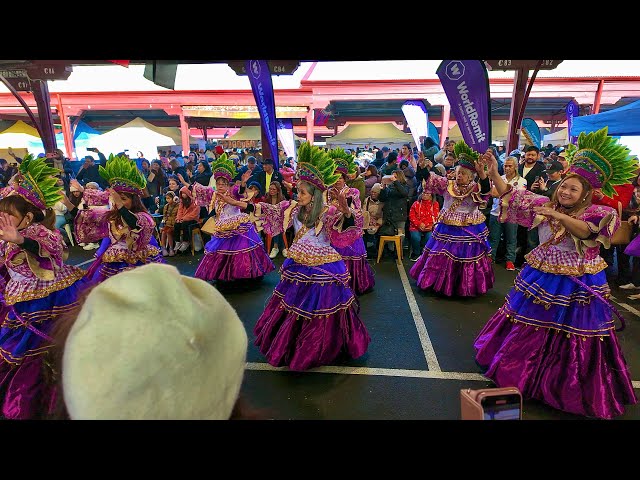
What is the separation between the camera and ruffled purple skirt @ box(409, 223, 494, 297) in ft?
19.9

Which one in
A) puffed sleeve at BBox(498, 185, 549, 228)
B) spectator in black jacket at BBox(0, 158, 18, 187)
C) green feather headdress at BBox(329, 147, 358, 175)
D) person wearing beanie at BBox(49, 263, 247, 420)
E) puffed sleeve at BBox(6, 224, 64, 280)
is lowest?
puffed sleeve at BBox(6, 224, 64, 280)

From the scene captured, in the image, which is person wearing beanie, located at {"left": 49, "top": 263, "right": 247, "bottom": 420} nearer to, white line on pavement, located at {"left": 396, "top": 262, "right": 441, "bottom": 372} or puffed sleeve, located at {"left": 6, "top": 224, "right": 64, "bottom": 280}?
puffed sleeve, located at {"left": 6, "top": 224, "right": 64, "bottom": 280}

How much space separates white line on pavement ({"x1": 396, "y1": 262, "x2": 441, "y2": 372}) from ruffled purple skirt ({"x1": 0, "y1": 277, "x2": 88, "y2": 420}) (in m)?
3.66

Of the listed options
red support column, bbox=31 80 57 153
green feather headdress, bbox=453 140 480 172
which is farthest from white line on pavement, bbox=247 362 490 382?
red support column, bbox=31 80 57 153

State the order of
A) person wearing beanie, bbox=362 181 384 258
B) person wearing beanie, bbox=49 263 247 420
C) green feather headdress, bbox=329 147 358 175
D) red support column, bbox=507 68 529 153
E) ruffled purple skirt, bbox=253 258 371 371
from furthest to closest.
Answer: red support column, bbox=507 68 529 153, person wearing beanie, bbox=362 181 384 258, green feather headdress, bbox=329 147 358 175, ruffled purple skirt, bbox=253 258 371 371, person wearing beanie, bbox=49 263 247 420

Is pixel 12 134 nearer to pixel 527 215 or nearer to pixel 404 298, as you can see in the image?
pixel 404 298

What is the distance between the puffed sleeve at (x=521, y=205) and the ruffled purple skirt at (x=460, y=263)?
1984 mm

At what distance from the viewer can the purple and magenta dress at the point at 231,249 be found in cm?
662

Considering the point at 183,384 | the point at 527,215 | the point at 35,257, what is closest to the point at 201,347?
the point at 183,384

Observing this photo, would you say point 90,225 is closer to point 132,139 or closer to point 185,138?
point 132,139

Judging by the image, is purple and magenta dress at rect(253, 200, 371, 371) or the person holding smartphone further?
the person holding smartphone

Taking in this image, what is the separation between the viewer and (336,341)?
408 centimetres

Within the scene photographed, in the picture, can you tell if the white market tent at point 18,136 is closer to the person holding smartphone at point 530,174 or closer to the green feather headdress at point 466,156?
the green feather headdress at point 466,156

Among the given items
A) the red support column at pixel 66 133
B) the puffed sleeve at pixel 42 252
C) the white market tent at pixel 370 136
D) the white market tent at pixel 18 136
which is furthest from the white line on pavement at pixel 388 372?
the red support column at pixel 66 133
